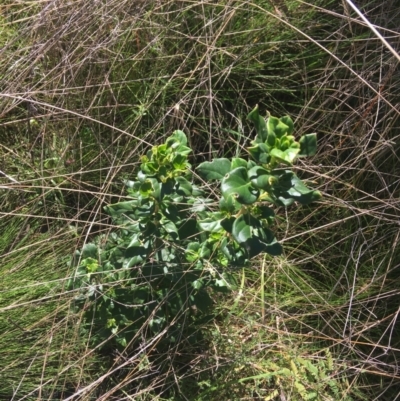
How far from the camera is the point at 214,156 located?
1.80m

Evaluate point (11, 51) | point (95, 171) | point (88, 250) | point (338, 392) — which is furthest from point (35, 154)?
point (338, 392)

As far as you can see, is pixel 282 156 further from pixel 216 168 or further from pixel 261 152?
pixel 216 168

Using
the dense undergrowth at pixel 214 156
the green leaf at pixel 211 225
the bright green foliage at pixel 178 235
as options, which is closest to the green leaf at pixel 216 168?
the bright green foliage at pixel 178 235

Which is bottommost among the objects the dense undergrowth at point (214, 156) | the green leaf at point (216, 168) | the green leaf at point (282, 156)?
the dense undergrowth at point (214, 156)

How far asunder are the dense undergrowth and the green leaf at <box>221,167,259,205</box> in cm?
49

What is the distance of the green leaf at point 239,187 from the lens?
1.15 m

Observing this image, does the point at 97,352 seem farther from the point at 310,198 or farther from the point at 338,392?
the point at 310,198

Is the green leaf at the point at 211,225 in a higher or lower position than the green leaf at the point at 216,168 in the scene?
lower

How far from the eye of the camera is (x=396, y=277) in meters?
1.76

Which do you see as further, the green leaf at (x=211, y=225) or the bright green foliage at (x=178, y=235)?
the green leaf at (x=211, y=225)

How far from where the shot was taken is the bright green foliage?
3.83 ft

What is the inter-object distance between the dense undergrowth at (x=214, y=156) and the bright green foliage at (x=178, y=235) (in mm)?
117

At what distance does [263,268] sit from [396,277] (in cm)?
40

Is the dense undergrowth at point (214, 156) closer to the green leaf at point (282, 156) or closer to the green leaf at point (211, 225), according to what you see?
the green leaf at point (211, 225)
